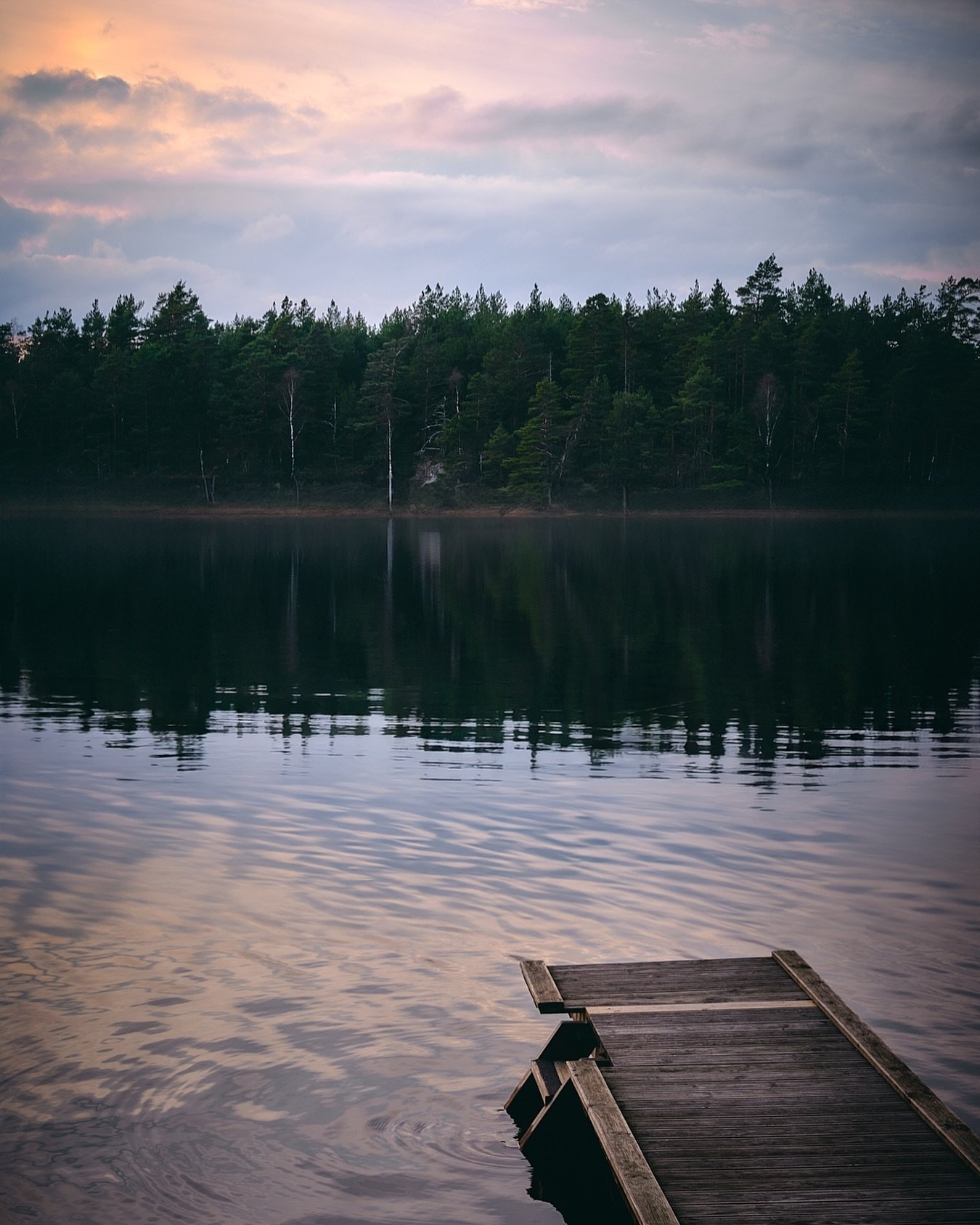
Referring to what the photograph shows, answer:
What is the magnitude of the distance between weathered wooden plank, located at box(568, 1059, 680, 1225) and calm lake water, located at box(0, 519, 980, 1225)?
0.79 m

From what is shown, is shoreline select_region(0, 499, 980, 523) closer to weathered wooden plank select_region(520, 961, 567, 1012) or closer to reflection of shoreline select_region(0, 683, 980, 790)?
reflection of shoreline select_region(0, 683, 980, 790)

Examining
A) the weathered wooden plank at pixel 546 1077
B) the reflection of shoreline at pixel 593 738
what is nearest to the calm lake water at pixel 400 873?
the reflection of shoreline at pixel 593 738

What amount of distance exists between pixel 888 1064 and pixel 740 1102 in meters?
1.10

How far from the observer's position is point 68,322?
542 feet

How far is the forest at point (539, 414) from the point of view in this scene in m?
137

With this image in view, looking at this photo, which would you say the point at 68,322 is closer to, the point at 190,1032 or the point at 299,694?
the point at 299,694

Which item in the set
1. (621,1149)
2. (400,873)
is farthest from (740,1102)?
(400,873)

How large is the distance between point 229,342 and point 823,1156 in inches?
6286

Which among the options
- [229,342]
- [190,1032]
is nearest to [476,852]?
[190,1032]

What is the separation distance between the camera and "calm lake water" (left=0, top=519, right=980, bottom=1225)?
805cm

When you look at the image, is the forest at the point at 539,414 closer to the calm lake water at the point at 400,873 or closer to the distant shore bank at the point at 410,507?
the distant shore bank at the point at 410,507

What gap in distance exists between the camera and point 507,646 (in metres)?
33.2

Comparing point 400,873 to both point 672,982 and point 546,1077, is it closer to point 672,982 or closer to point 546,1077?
point 672,982

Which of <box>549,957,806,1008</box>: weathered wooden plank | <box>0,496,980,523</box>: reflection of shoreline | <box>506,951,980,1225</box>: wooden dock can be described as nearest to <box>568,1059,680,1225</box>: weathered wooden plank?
<box>506,951,980,1225</box>: wooden dock
